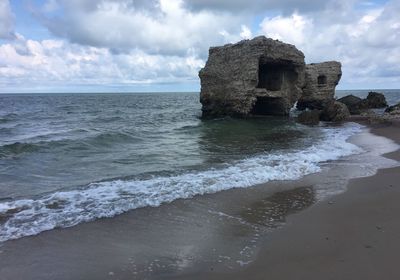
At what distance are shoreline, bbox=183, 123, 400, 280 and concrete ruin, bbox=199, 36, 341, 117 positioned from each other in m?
21.0

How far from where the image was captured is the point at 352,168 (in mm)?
12281

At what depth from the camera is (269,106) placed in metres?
34.1

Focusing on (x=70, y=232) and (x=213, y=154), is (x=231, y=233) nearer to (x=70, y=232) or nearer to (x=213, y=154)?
(x=70, y=232)

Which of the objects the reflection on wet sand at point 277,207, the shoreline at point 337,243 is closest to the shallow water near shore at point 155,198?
the reflection on wet sand at point 277,207

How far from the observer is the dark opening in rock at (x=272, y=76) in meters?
33.3

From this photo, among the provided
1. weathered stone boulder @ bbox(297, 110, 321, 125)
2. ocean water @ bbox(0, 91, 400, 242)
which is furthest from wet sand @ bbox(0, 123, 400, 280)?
weathered stone boulder @ bbox(297, 110, 321, 125)

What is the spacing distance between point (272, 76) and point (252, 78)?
19.2 ft

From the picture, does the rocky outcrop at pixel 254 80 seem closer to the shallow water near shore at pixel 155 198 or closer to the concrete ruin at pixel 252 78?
the concrete ruin at pixel 252 78

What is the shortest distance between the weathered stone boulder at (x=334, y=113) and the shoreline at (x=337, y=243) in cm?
2317

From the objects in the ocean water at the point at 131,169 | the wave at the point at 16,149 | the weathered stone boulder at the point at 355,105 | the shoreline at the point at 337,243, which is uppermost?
the weathered stone boulder at the point at 355,105

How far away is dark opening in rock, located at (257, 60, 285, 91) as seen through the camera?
33.3 metres

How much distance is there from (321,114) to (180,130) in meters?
13.4

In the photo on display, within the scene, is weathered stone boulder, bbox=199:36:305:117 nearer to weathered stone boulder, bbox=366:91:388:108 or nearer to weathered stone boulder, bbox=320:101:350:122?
weathered stone boulder, bbox=320:101:350:122

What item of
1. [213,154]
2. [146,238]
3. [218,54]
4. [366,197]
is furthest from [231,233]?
[218,54]
